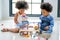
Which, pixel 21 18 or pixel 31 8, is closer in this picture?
pixel 21 18

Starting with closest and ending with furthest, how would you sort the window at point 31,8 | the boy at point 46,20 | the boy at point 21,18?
the boy at point 46,20 → the boy at point 21,18 → the window at point 31,8

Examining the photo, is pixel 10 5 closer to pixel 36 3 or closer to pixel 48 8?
pixel 36 3

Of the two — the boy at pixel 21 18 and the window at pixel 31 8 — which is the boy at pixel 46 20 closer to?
the boy at pixel 21 18

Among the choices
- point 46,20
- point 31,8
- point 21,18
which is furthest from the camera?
point 31,8

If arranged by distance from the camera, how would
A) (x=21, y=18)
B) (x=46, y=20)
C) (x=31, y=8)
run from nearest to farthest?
(x=46, y=20) → (x=21, y=18) → (x=31, y=8)

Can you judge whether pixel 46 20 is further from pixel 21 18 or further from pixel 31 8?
pixel 31 8

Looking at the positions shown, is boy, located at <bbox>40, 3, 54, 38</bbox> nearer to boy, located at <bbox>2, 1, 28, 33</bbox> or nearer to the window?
boy, located at <bbox>2, 1, 28, 33</bbox>

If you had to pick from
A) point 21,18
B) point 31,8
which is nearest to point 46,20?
point 21,18

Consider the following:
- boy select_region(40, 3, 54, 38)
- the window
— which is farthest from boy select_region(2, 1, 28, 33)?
the window

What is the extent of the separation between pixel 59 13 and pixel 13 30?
25.6 inches

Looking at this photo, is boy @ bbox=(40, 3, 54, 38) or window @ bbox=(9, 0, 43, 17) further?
window @ bbox=(9, 0, 43, 17)

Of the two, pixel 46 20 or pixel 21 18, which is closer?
pixel 46 20

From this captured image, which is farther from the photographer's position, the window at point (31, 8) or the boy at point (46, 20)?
the window at point (31, 8)

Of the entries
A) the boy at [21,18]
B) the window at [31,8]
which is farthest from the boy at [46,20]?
the window at [31,8]
